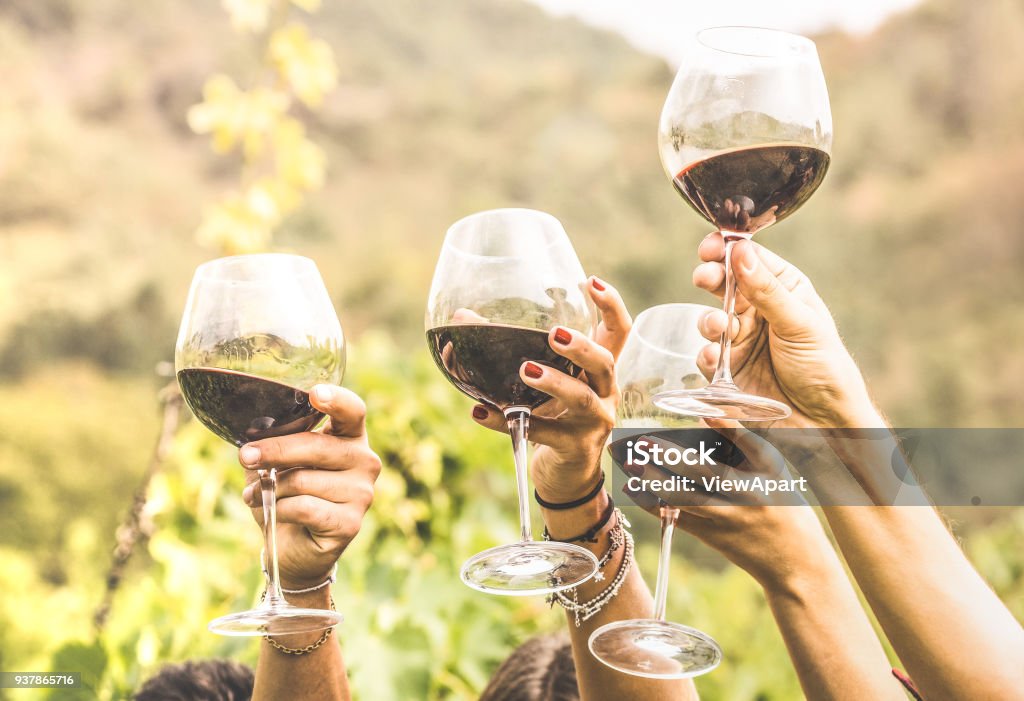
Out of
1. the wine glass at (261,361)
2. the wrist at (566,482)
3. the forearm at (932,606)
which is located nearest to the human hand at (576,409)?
the wrist at (566,482)

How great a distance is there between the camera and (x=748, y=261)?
4.41ft

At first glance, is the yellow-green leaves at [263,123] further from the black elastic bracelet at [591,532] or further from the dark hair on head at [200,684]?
the black elastic bracelet at [591,532]

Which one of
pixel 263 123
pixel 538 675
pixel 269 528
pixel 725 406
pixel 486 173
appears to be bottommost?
pixel 538 675

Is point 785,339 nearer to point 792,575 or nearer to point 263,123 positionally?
point 792,575

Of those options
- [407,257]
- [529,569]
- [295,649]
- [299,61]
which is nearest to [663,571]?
[529,569]

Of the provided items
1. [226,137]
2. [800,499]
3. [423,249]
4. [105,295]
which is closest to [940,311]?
[423,249]

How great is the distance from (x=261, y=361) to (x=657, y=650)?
A: 0.67m

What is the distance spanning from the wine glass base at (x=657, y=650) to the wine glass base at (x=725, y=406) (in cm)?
32

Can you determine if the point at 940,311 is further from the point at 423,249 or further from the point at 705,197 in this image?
the point at 705,197

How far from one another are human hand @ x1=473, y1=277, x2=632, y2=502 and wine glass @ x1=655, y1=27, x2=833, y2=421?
0.10 meters

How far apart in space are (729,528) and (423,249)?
25.7 ft

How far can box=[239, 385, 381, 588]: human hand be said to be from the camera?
4.61ft

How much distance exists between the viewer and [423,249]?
9.29m

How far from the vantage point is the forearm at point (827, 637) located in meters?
1.61
